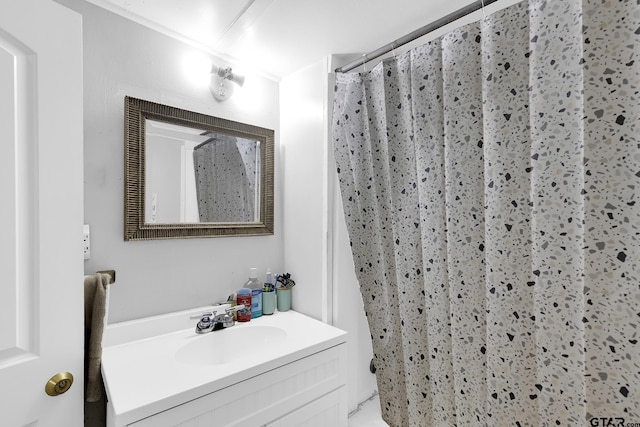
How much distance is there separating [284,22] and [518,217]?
1176mm

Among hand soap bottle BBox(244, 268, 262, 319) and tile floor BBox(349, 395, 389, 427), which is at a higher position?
hand soap bottle BBox(244, 268, 262, 319)

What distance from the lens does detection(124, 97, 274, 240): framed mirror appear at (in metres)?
1.29

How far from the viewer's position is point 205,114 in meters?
1.49

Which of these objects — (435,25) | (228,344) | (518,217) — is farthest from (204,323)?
(435,25)

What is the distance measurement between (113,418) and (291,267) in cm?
105

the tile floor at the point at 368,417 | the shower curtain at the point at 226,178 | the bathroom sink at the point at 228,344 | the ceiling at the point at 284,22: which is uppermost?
the ceiling at the point at 284,22

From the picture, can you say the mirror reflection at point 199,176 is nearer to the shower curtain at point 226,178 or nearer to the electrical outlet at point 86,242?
Answer: the shower curtain at point 226,178

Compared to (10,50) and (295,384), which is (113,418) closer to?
(295,384)

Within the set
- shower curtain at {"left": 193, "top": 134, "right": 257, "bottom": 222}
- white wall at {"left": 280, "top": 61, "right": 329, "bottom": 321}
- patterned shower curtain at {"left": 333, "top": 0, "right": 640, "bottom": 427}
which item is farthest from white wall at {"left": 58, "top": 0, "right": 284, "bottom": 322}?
patterned shower curtain at {"left": 333, "top": 0, "right": 640, "bottom": 427}

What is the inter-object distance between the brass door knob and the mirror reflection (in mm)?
645

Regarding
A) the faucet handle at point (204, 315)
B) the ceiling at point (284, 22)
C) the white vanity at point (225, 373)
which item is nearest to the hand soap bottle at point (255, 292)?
the white vanity at point (225, 373)

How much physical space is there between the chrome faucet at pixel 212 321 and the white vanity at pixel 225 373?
0.08 feet

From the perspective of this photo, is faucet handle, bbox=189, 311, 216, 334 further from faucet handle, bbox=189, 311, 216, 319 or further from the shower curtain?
the shower curtain

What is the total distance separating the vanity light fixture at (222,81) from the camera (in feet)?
4.91
